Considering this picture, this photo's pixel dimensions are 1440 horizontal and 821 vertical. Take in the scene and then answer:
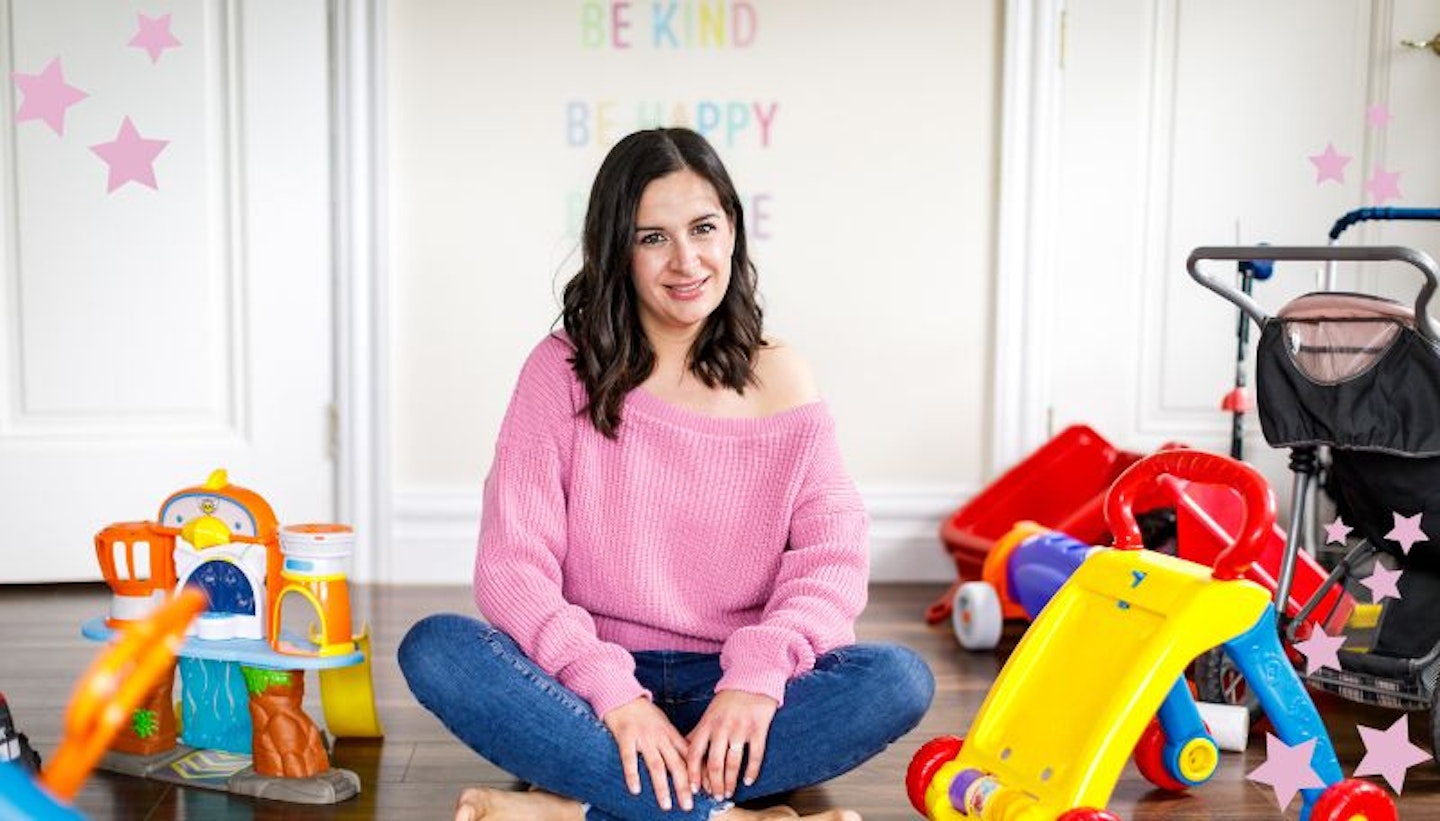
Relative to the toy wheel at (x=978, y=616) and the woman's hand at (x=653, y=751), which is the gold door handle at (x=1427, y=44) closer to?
the toy wheel at (x=978, y=616)

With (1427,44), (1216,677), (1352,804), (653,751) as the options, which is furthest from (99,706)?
(1427,44)

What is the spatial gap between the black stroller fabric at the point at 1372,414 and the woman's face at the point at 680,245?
0.75 metres

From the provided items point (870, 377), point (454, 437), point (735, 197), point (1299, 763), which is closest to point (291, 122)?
point (454, 437)

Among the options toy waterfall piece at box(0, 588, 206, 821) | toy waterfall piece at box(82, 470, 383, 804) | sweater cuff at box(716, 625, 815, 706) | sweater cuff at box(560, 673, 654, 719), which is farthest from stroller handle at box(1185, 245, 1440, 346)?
toy waterfall piece at box(0, 588, 206, 821)

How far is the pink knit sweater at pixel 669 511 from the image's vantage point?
5.15ft

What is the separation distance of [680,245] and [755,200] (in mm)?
1273

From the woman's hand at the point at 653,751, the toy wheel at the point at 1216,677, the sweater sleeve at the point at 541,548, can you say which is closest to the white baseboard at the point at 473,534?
the toy wheel at the point at 1216,677

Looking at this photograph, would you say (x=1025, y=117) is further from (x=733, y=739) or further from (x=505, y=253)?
(x=733, y=739)

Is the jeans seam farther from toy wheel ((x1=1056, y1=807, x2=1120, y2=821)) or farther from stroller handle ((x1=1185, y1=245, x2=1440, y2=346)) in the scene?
stroller handle ((x1=1185, y1=245, x2=1440, y2=346))

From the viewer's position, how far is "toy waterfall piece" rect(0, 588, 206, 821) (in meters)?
0.65

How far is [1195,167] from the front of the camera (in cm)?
286

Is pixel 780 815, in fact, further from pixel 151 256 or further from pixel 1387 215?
pixel 151 256

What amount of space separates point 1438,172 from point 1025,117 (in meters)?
0.81

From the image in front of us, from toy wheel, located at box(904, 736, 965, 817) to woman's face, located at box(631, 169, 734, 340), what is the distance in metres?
0.51
